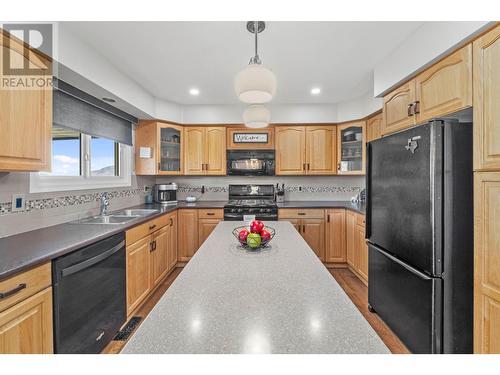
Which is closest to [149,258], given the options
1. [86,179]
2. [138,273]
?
[138,273]

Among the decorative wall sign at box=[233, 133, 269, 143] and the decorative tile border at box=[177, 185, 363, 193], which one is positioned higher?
the decorative wall sign at box=[233, 133, 269, 143]

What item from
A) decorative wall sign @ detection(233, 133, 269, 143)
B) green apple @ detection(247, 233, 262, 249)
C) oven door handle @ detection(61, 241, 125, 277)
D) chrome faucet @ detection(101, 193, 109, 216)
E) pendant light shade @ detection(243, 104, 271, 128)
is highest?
decorative wall sign @ detection(233, 133, 269, 143)

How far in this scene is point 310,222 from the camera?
10.9ft

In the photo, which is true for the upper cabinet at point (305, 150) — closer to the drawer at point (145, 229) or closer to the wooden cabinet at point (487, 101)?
the drawer at point (145, 229)

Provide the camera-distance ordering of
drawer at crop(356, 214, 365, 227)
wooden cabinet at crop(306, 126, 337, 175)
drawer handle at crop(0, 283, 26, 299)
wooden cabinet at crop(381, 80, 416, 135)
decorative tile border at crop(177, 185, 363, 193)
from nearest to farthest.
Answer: drawer handle at crop(0, 283, 26, 299)
wooden cabinet at crop(381, 80, 416, 135)
drawer at crop(356, 214, 365, 227)
wooden cabinet at crop(306, 126, 337, 175)
decorative tile border at crop(177, 185, 363, 193)

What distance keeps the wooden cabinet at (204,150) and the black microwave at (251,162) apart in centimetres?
12

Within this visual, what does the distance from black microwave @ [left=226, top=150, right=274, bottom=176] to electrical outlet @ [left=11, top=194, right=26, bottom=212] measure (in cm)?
236

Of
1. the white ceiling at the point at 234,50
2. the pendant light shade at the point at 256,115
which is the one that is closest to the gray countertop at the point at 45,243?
the pendant light shade at the point at 256,115

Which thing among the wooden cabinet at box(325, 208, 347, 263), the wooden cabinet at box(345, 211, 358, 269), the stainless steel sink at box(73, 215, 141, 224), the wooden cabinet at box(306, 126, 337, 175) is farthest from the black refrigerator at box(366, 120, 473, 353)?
the stainless steel sink at box(73, 215, 141, 224)

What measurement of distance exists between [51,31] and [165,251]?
2296 mm

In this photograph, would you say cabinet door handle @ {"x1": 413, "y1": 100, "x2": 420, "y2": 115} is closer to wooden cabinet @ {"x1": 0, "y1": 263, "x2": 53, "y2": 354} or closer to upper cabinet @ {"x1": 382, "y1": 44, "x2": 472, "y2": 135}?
upper cabinet @ {"x1": 382, "y1": 44, "x2": 472, "y2": 135}

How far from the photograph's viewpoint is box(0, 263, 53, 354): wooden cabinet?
3.48ft

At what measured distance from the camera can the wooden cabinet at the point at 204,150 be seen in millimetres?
3676

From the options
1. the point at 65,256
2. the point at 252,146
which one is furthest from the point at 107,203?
the point at 252,146
